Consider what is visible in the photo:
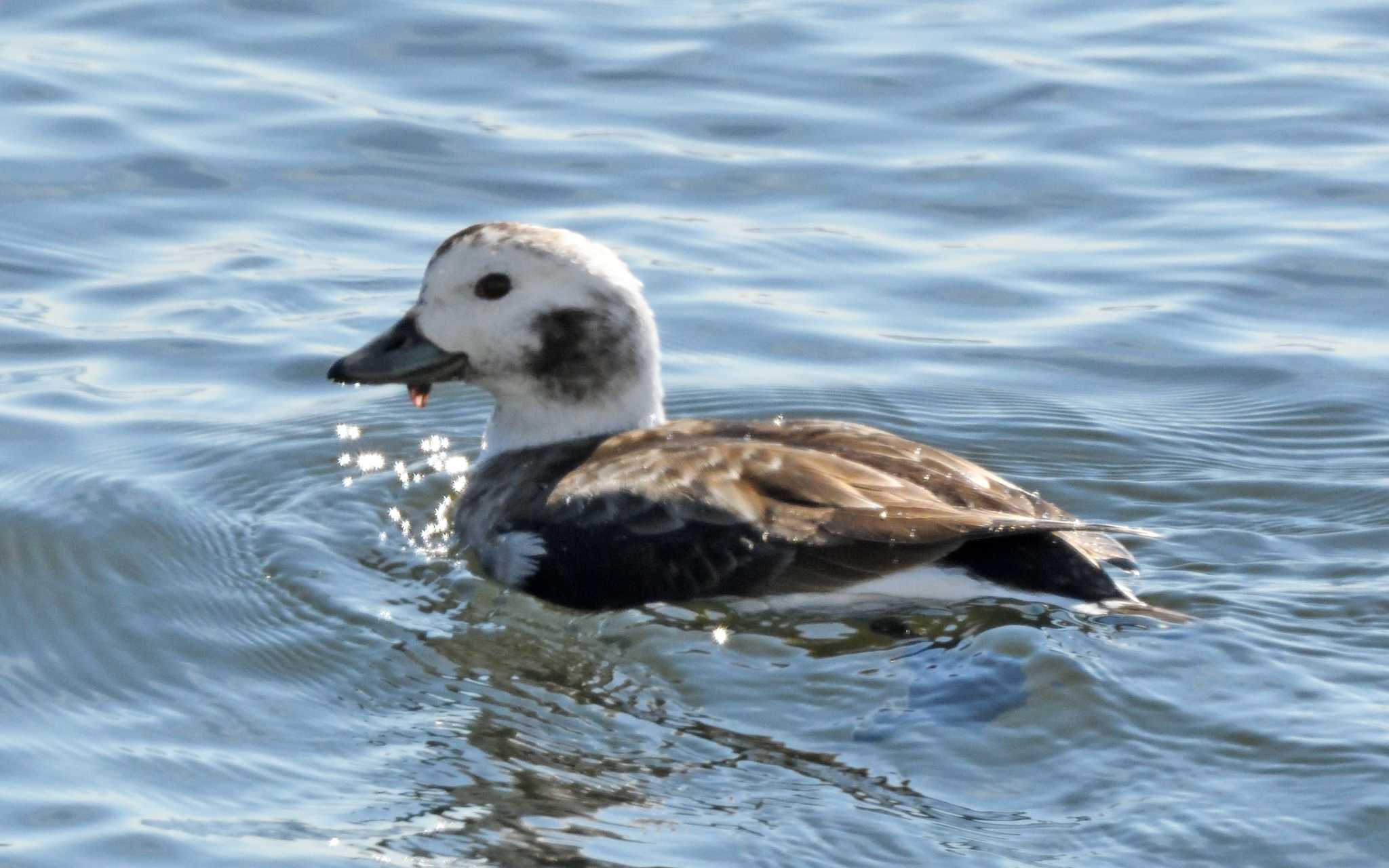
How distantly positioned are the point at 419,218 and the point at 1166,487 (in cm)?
482

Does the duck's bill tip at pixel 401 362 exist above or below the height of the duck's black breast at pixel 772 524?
above

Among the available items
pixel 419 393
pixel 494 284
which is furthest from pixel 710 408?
pixel 494 284

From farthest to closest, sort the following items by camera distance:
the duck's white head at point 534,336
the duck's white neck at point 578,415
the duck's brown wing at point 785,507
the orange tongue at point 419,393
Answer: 1. the orange tongue at point 419,393
2. the duck's white neck at point 578,415
3. the duck's white head at point 534,336
4. the duck's brown wing at point 785,507

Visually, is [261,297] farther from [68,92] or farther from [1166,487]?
[1166,487]

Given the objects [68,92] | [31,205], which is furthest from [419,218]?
[68,92]

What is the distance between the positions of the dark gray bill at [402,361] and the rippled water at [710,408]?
1.93ft

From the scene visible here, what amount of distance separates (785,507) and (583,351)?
52.4 inches

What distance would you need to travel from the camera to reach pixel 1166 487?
30.1 feet

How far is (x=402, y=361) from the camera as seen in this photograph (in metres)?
8.61

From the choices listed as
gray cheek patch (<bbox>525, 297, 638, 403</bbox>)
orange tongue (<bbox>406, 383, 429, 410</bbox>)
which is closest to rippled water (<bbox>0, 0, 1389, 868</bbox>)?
orange tongue (<bbox>406, 383, 429, 410</bbox>)

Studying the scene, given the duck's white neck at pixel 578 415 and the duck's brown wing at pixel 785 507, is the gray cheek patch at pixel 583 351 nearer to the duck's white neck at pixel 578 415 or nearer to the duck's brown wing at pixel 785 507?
the duck's white neck at pixel 578 415

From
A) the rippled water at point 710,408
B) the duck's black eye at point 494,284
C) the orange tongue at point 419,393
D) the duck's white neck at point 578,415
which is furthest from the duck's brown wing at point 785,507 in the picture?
the orange tongue at point 419,393

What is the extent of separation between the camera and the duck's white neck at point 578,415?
8.56 metres

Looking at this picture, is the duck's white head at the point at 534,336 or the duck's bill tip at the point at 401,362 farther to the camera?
the duck's bill tip at the point at 401,362
